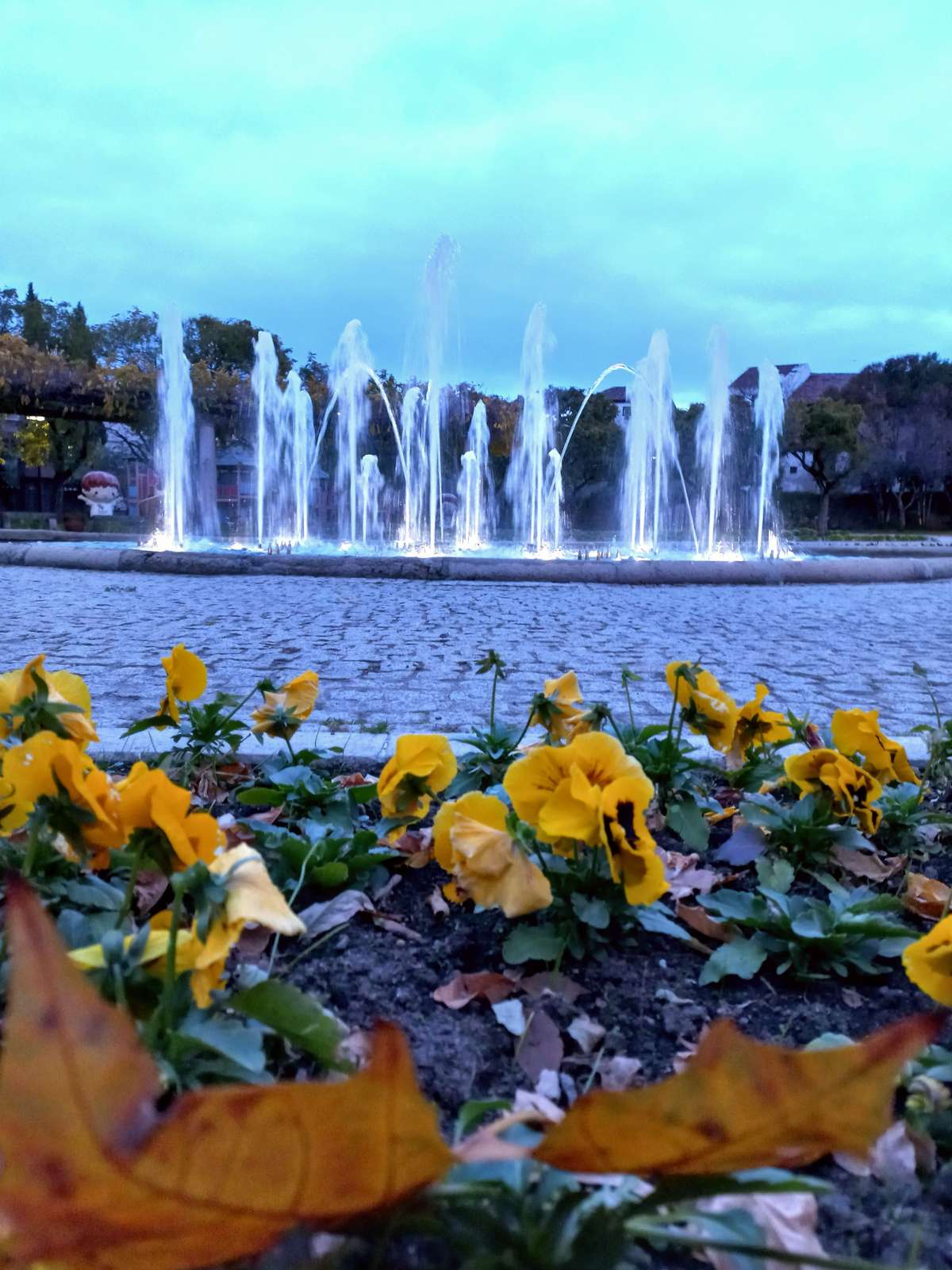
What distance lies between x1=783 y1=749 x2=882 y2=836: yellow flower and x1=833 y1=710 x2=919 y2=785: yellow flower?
46 mm

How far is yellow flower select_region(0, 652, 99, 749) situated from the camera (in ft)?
4.32

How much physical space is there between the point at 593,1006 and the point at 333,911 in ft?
1.45

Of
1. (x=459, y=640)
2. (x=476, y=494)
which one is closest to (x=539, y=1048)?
(x=459, y=640)

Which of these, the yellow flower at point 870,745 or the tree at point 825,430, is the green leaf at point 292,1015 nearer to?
the yellow flower at point 870,745

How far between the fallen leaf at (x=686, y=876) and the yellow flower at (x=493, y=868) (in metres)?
0.52

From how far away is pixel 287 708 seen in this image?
83.2 inches

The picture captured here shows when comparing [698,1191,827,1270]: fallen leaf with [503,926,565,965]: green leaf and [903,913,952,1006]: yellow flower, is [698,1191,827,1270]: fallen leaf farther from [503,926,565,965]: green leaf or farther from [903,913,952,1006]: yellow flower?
[503,926,565,965]: green leaf

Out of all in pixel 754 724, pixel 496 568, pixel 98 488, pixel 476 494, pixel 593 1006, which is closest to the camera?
pixel 593 1006

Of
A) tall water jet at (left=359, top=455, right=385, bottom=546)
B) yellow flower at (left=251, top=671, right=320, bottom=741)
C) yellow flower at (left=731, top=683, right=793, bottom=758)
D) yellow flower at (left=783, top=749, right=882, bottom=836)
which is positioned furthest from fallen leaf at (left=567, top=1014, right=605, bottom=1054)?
tall water jet at (left=359, top=455, right=385, bottom=546)

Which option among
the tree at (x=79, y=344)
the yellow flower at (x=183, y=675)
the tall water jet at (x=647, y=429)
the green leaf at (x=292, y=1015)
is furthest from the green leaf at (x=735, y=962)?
the tree at (x=79, y=344)

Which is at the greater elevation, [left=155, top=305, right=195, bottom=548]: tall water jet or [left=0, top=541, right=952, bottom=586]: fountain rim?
[left=155, top=305, right=195, bottom=548]: tall water jet

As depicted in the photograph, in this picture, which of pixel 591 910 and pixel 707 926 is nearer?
pixel 591 910

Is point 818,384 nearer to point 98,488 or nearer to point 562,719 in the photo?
point 98,488

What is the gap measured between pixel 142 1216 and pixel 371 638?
19.4 feet
